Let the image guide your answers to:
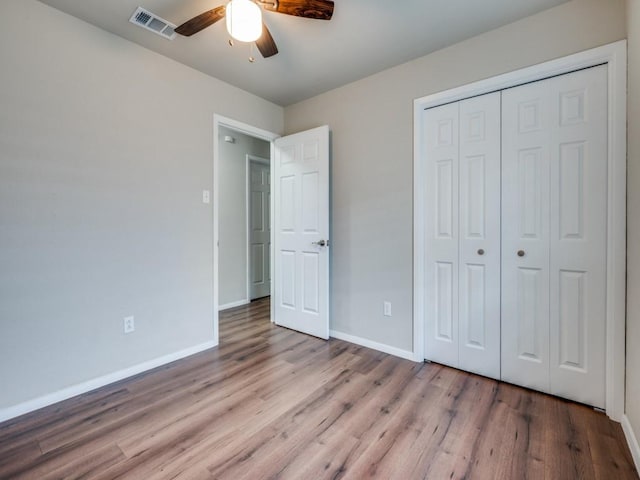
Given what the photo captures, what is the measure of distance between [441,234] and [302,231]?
53.9 inches

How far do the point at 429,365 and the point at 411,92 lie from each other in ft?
7.31

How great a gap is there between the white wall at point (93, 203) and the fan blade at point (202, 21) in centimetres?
75

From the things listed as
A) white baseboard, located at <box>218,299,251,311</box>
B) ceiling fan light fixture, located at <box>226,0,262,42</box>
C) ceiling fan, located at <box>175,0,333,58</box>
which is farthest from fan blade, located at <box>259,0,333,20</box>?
white baseboard, located at <box>218,299,251,311</box>

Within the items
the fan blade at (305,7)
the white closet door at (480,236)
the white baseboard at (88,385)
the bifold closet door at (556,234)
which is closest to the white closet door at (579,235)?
the bifold closet door at (556,234)

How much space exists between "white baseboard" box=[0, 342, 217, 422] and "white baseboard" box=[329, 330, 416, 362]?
1283mm

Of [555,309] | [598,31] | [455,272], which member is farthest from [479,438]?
[598,31]

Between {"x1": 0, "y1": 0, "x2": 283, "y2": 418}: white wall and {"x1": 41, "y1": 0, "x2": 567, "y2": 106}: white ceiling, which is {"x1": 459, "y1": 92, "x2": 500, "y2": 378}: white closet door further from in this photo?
{"x1": 0, "y1": 0, "x2": 283, "y2": 418}: white wall

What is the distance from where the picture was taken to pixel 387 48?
7.59 feet

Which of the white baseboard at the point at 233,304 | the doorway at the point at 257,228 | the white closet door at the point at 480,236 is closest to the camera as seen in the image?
the white closet door at the point at 480,236

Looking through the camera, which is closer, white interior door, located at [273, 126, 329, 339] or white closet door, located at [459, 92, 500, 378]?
white closet door, located at [459, 92, 500, 378]

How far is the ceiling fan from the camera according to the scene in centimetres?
153

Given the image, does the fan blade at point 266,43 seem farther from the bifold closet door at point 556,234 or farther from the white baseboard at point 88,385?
the white baseboard at point 88,385

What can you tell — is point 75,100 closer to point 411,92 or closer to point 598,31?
point 411,92

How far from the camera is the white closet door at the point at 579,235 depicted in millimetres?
1790
